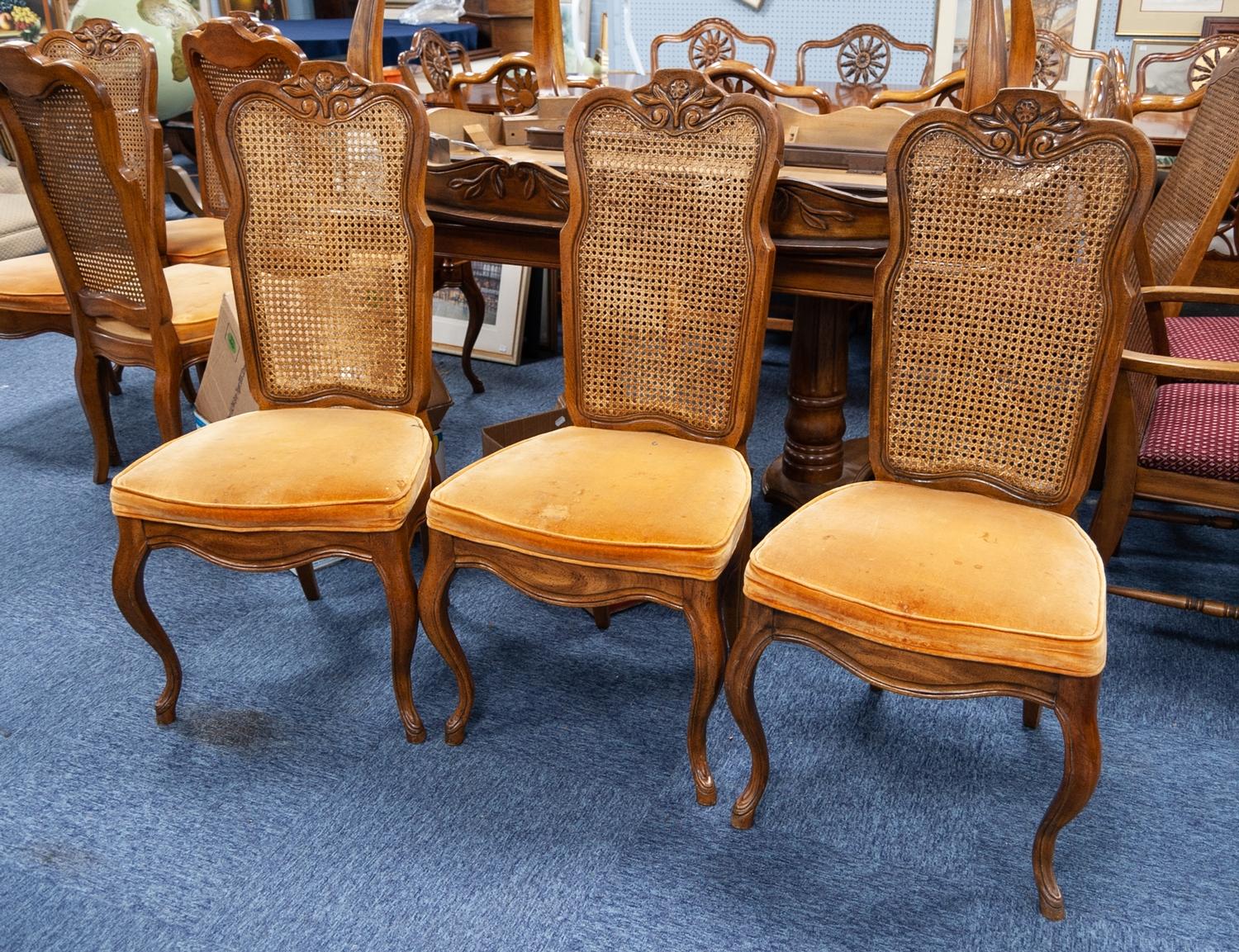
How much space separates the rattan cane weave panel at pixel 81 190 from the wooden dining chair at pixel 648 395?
1391 mm

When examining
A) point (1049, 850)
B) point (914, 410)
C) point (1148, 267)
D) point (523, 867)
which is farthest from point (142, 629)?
point (1148, 267)

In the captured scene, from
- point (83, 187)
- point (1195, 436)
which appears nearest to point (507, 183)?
point (83, 187)

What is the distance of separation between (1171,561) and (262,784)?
86.4 inches

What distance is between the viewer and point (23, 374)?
4020 millimetres

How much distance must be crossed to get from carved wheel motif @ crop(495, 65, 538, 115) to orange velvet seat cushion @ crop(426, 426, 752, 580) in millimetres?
2710

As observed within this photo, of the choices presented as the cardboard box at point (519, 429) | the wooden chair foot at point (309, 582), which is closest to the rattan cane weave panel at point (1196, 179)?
the cardboard box at point (519, 429)

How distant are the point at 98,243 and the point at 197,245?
69 cm

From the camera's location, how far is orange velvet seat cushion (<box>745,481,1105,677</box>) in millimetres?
1480

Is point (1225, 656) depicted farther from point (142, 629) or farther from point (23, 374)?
point (23, 374)

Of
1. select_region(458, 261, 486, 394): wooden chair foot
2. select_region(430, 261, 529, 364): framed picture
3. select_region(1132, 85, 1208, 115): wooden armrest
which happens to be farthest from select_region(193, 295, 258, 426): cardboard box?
select_region(1132, 85, 1208, 115): wooden armrest

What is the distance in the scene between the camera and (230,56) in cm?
302

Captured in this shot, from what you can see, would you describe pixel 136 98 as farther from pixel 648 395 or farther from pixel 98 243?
pixel 648 395

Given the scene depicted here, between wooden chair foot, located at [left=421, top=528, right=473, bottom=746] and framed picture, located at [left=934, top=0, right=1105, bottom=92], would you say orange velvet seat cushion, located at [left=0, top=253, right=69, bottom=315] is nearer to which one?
wooden chair foot, located at [left=421, top=528, right=473, bottom=746]

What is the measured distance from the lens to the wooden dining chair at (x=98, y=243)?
8.50 ft
